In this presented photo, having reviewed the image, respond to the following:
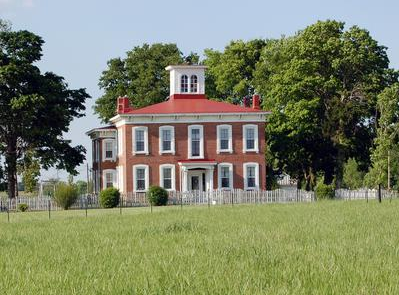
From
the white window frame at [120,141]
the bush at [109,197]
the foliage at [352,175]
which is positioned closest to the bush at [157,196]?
the bush at [109,197]

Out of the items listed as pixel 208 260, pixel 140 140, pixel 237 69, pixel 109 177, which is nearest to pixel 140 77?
pixel 237 69

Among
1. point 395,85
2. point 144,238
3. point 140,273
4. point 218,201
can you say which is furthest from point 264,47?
point 140,273

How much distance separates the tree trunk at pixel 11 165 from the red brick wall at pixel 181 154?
7.70m

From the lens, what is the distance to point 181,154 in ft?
222

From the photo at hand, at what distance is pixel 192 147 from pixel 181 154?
96cm

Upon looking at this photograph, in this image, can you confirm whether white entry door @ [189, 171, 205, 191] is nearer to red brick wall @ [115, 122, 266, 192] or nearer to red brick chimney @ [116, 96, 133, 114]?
red brick wall @ [115, 122, 266, 192]

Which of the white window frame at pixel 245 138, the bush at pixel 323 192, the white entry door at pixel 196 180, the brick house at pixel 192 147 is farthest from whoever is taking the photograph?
the white entry door at pixel 196 180

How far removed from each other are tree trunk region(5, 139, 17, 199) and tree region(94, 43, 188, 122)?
17940 millimetres

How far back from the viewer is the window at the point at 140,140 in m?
67.4

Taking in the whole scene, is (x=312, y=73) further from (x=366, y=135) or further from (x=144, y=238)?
(x=144, y=238)

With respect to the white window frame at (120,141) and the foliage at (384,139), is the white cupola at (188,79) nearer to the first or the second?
the white window frame at (120,141)

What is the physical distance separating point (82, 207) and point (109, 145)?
448 inches

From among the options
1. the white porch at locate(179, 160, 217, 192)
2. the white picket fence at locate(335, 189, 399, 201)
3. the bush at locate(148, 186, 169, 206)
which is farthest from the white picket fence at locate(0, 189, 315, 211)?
Answer: the white picket fence at locate(335, 189, 399, 201)

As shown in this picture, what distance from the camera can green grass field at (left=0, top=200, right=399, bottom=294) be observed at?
13.7 m
